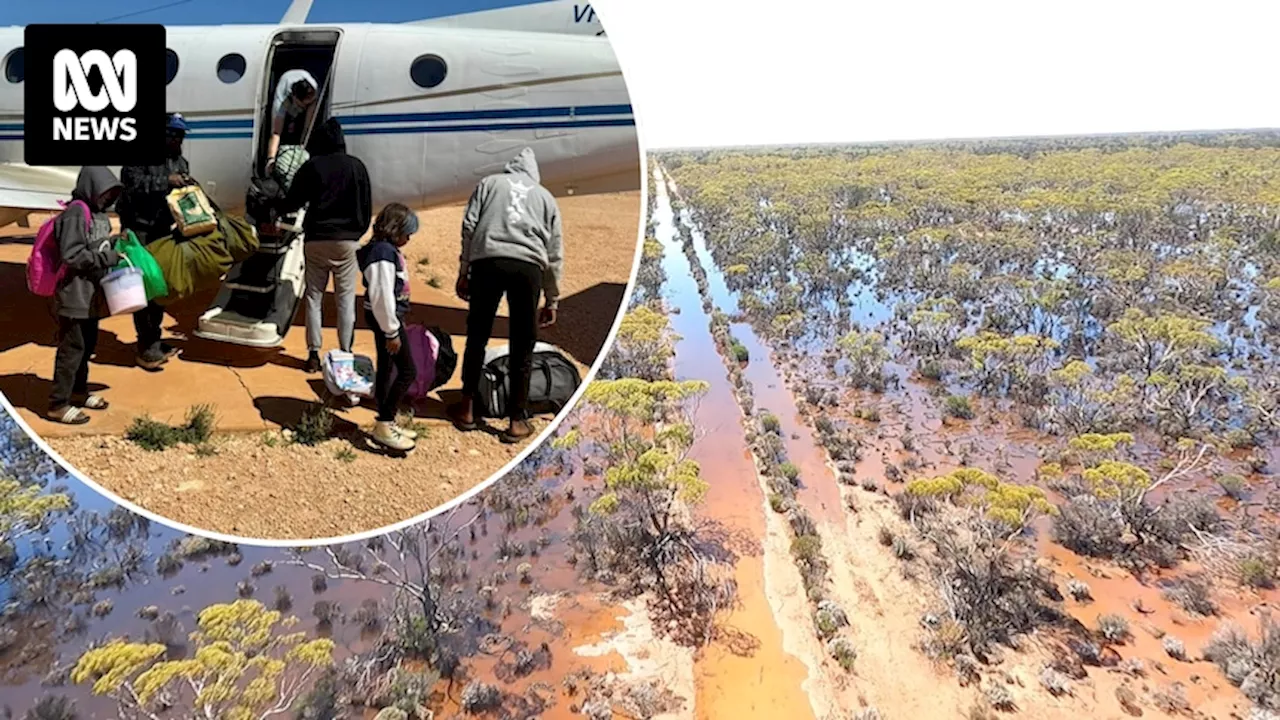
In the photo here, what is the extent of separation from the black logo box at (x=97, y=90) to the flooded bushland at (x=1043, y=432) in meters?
7.84

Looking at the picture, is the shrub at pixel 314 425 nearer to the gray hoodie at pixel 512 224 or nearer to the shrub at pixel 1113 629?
the gray hoodie at pixel 512 224

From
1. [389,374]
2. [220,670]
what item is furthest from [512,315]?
[220,670]

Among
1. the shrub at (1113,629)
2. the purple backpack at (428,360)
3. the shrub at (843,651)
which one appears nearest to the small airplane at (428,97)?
the purple backpack at (428,360)

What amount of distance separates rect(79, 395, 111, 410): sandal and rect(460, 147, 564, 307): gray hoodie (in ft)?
2.95

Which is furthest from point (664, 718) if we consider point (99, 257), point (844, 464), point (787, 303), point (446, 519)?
point (787, 303)

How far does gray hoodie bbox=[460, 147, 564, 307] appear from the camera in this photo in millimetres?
1825

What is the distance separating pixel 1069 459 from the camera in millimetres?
12203

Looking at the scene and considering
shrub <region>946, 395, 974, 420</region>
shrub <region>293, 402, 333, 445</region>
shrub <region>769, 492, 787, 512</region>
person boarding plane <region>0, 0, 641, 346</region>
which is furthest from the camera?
shrub <region>946, 395, 974, 420</region>

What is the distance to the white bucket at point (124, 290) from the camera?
1.58 metres

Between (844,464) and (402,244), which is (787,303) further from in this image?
(402,244)

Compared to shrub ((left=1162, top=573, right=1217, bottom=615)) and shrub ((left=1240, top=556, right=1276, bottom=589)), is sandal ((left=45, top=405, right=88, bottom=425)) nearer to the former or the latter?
shrub ((left=1162, top=573, right=1217, bottom=615))

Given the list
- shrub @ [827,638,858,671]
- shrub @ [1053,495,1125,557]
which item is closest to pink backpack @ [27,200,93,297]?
shrub @ [827,638,858,671]

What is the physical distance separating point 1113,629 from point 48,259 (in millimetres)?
9732

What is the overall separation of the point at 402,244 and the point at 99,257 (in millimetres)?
647
